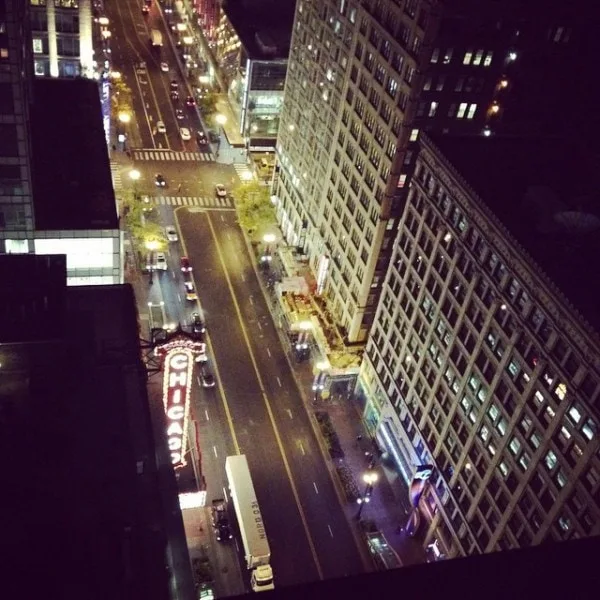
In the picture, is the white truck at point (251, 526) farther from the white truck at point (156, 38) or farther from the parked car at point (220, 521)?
the white truck at point (156, 38)

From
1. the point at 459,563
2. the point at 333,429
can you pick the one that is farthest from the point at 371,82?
the point at 459,563

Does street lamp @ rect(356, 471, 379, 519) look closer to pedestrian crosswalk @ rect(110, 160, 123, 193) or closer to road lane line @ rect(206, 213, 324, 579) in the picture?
road lane line @ rect(206, 213, 324, 579)

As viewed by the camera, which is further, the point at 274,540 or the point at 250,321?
the point at 250,321

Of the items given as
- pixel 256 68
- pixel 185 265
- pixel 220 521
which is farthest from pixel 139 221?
pixel 220 521

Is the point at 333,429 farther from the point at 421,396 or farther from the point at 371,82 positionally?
the point at 371,82

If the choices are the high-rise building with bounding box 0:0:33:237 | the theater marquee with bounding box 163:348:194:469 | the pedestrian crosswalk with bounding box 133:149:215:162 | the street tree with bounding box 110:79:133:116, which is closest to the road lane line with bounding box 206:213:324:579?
the theater marquee with bounding box 163:348:194:469

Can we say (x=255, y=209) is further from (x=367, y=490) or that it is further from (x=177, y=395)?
A: (x=177, y=395)
